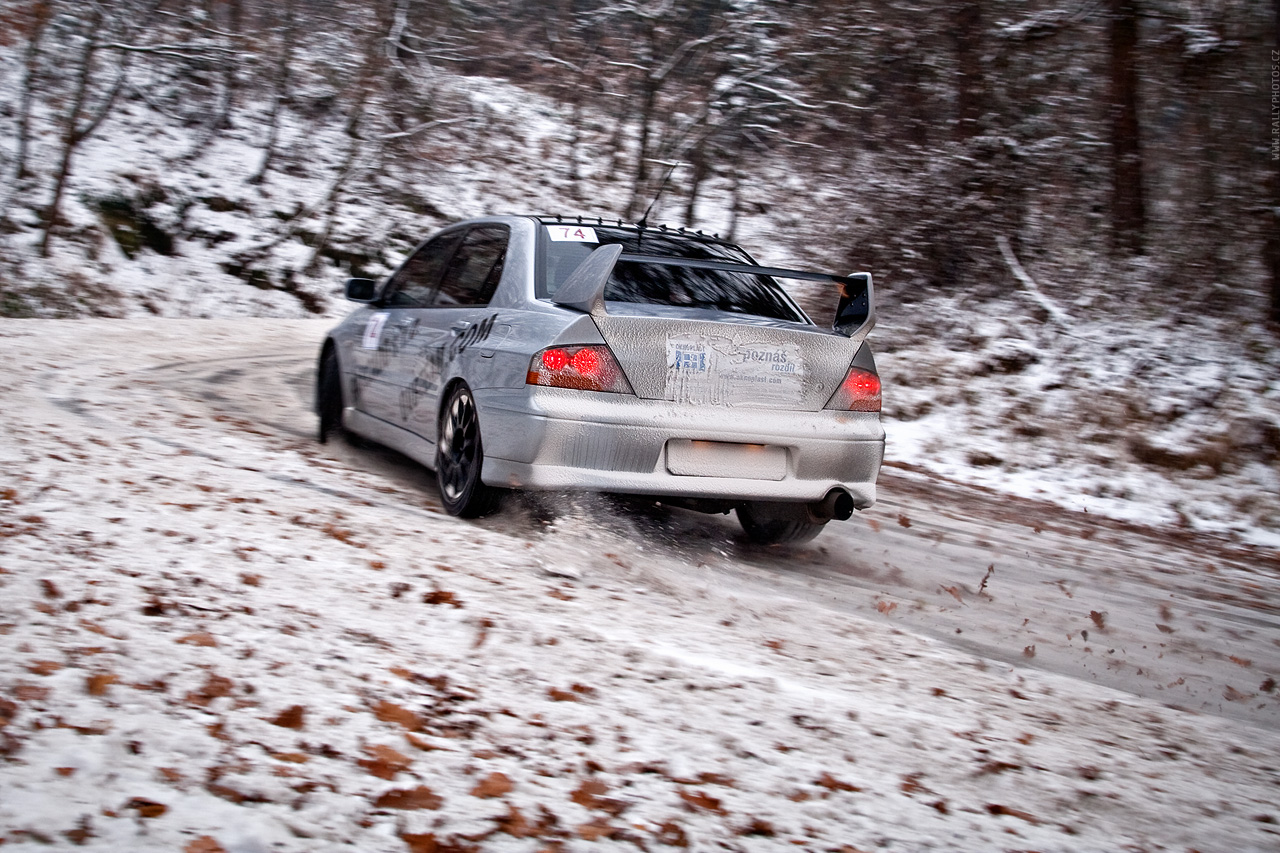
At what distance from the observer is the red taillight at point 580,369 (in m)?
5.15

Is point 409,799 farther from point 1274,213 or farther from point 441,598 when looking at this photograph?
point 1274,213

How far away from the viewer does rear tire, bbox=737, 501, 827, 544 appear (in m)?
6.14

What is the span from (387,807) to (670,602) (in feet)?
7.30

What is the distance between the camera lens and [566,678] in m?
3.74

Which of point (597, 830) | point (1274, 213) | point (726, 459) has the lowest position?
point (597, 830)

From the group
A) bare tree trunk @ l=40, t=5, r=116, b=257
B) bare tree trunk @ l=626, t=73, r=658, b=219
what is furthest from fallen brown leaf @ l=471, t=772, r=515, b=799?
bare tree trunk @ l=40, t=5, r=116, b=257

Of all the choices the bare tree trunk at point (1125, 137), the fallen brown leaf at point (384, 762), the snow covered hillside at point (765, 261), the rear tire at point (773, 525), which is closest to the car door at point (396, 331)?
the rear tire at point (773, 525)

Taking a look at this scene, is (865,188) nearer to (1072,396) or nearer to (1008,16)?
(1008,16)

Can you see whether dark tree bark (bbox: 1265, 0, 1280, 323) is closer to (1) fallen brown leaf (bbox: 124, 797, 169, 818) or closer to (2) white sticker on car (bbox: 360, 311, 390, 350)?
(2) white sticker on car (bbox: 360, 311, 390, 350)

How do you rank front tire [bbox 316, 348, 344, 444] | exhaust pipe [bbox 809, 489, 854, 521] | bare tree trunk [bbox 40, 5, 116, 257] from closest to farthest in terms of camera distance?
exhaust pipe [bbox 809, 489, 854, 521] → front tire [bbox 316, 348, 344, 444] → bare tree trunk [bbox 40, 5, 116, 257]

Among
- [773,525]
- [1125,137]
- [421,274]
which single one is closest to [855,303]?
[773,525]

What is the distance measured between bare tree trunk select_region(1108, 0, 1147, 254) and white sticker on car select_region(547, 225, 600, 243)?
33.5 feet

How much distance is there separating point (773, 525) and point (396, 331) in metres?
2.50

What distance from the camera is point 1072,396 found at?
37.2 feet
